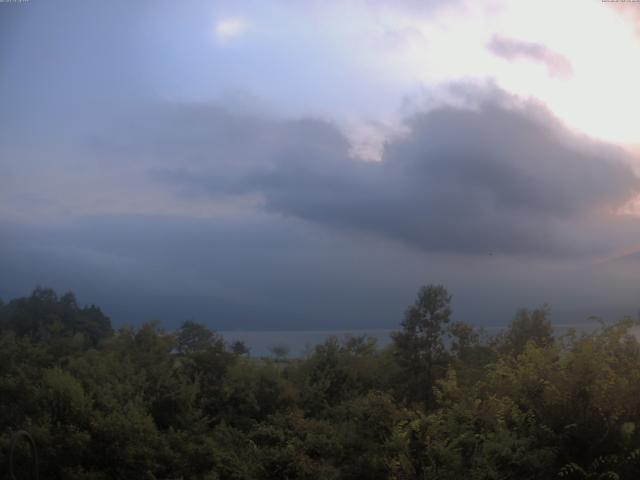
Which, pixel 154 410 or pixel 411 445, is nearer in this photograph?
pixel 411 445

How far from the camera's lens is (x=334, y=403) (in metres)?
15.2

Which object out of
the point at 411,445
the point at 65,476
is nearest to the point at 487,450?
the point at 411,445

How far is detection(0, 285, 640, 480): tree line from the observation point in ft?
27.0

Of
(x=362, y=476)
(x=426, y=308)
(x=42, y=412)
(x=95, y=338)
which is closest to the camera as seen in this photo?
(x=362, y=476)

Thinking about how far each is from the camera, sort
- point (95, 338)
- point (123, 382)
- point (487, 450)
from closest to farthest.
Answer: point (487, 450) < point (123, 382) < point (95, 338)

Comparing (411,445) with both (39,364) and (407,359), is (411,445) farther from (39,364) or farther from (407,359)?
(39,364)

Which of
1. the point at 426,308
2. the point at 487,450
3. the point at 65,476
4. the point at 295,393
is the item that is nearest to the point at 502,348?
the point at 426,308

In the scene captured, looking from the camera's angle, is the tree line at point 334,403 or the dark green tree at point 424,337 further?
the dark green tree at point 424,337

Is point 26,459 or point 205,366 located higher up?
point 205,366

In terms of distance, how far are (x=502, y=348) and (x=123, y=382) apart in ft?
32.3

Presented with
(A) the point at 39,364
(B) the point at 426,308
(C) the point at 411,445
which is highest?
(B) the point at 426,308

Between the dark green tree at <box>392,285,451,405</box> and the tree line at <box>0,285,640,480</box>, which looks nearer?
the tree line at <box>0,285,640,480</box>

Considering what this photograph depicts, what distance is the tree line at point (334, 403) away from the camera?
27.0 ft

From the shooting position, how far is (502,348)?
16.9 m
